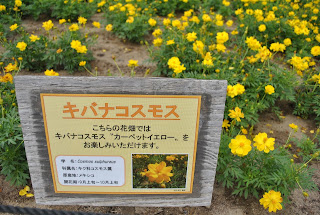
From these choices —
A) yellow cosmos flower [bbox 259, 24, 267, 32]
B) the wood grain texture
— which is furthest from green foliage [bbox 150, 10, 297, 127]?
the wood grain texture

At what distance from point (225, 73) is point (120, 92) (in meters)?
1.82

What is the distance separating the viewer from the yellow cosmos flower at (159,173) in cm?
166

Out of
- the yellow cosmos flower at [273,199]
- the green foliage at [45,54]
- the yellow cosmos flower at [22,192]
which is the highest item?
the green foliage at [45,54]

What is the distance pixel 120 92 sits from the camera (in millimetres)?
1470

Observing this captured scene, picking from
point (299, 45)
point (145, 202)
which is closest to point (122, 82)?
point (145, 202)

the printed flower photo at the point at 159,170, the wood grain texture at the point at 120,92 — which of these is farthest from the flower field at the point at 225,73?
the wood grain texture at the point at 120,92

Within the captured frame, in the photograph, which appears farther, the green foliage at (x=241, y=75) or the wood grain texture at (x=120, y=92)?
the green foliage at (x=241, y=75)

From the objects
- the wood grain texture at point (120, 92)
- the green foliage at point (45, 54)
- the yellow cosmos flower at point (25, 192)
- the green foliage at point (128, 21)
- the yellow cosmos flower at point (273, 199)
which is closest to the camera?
the wood grain texture at point (120, 92)

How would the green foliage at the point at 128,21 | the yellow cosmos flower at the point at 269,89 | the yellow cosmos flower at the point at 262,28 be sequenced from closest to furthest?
1. the yellow cosmos flower at the point at 269,89
2. the yellow cosmos flower at the point at 262,28
3. the green foliage at the point at 128,21

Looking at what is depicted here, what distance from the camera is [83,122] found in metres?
1.52

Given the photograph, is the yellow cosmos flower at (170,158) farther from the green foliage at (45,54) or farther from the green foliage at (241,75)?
the green foliage at (45,54)

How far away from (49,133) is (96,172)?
333mm

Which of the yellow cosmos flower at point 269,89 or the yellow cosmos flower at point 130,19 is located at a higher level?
the yellow cosmos flower at point 130,19

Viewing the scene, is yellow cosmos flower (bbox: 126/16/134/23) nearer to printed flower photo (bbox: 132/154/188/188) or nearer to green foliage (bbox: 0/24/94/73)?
green foliage (bbox: 0/24/94/73)
